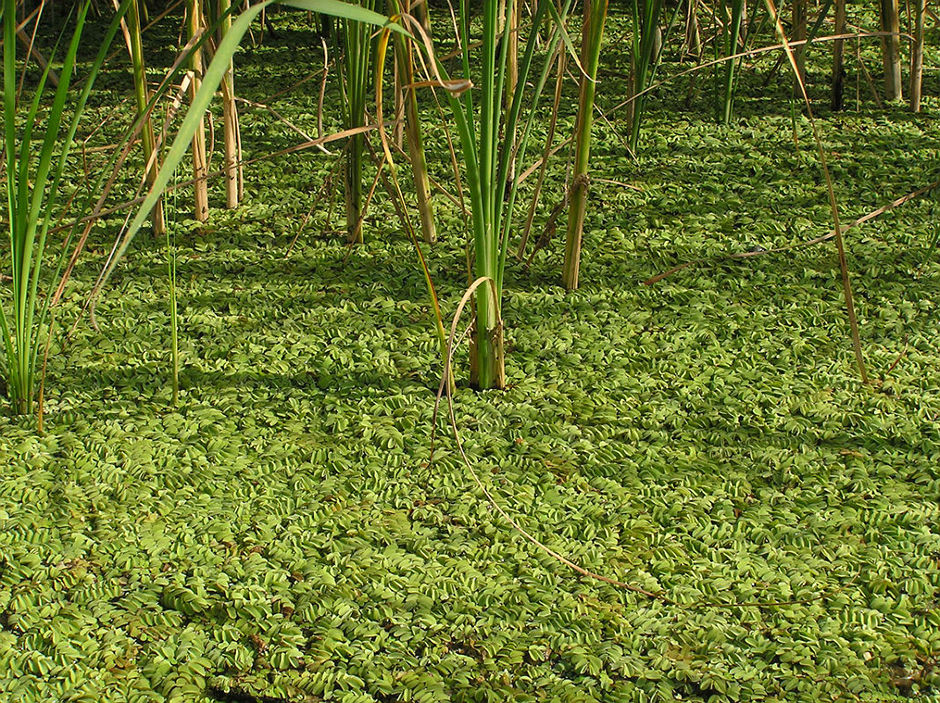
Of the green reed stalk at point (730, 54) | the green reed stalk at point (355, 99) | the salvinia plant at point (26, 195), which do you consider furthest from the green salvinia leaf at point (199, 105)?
the green reed stalk at point (730, 54)

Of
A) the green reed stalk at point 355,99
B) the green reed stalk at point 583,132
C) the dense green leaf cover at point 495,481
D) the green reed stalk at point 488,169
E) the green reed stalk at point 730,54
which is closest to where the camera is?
the dense green leaf cover at point 495,481

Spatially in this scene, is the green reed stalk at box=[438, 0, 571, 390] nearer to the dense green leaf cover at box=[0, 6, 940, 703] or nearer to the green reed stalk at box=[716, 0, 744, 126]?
the dense green leaf cover at box=[0, 6, 940, 703]

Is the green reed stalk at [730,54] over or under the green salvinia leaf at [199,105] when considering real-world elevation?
over

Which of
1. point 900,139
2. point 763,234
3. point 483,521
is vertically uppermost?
point 900,139

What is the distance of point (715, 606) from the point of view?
4.00 ft

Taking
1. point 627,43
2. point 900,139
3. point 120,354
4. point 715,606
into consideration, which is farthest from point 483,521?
point 627,43

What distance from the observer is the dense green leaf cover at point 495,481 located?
1153 mm

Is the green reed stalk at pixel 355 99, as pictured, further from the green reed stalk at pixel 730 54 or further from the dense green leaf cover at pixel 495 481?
the green reed stalk at pixel 730 54

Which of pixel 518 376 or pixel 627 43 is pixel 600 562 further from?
pixel 627 43

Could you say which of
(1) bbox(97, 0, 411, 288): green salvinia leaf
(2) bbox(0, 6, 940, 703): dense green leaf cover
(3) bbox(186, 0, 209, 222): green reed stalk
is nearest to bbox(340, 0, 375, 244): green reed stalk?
(2) bbox(0, 6, 940, 703): dense green leaf cover

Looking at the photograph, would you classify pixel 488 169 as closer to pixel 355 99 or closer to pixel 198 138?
pixel 355 99

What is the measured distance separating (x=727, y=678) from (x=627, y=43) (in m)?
2.24

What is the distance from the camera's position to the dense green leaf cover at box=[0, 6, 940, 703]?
3.78ft

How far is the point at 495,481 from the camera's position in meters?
1.42
